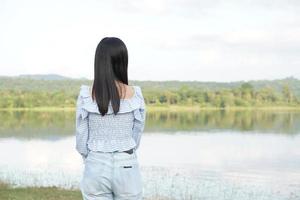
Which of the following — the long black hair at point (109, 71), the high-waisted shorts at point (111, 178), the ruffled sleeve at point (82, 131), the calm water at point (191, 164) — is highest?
the long black hair at point (109, 71)

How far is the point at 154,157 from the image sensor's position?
66.0 ft

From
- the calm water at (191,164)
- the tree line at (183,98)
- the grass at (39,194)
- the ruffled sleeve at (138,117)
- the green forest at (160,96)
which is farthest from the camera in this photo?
the green forest at (160,96)

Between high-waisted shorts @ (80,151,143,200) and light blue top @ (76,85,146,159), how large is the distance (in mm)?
47

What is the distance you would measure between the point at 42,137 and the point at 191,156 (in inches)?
453

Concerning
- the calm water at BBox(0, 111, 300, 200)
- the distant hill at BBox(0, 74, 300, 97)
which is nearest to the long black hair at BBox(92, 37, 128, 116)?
the calm water at BBox(0, 111, 300, 200)

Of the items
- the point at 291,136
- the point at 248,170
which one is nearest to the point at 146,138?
the point at 291,136

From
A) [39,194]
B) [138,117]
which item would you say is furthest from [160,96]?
[138,117]

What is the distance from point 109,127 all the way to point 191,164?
51.8ft

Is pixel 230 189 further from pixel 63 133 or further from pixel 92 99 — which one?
pixel 63 133

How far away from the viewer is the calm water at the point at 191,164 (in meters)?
12.6

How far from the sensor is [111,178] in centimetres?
281

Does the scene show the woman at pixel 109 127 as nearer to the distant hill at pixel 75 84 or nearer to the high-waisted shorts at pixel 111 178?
the high-waisted shorts at pixel 111 178

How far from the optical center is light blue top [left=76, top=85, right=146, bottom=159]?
287 cm

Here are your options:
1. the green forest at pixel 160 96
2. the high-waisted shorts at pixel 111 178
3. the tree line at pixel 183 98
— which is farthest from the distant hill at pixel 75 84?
the high-waisted shorts at pixel 111 178
